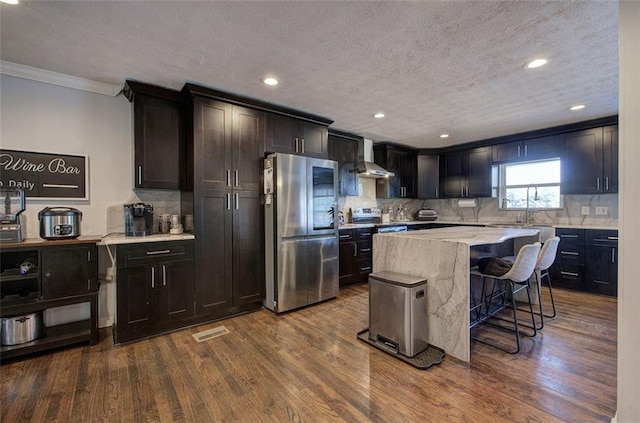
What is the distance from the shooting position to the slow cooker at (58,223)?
2.39 m

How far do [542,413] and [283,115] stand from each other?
352cm

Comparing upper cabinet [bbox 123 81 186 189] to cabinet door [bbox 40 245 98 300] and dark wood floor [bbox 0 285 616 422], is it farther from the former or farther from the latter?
dark wood floor [bbox 0 285 616 422]

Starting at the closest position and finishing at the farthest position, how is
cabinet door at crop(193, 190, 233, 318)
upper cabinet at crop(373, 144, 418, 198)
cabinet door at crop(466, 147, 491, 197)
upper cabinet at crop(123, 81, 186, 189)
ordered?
upper cabinet at crop(123, 81, 186, 189) → cabinet door at crop(193, 190, 233, 318) → cabinet door at crop(466, 147, 491, 197) → upper cabinet at crop(373, 144, 418, 198)

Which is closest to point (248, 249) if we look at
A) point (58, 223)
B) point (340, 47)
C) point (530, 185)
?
point (58, 223)

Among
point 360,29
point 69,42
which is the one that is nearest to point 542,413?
point 360,29

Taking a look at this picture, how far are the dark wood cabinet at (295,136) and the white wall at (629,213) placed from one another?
2.91 m

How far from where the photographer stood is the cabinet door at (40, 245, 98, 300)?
234cm

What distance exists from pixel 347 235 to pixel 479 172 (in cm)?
301

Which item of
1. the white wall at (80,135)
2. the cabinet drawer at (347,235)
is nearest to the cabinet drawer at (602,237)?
the cabinet drawer at (347,235)

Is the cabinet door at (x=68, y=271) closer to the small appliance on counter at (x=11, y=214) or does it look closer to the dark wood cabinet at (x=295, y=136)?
the small appliance on counter at (x=11, y=214)

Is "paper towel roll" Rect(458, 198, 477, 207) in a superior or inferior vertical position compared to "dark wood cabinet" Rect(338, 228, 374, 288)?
superior

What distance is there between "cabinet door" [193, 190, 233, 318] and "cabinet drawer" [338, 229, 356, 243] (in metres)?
1.77

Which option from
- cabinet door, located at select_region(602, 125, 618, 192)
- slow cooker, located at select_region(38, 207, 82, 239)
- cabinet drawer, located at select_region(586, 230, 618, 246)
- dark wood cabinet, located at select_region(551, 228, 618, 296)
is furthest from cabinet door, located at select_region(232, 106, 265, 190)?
cabinet door, located at select_region(602, 125, 618, 192)

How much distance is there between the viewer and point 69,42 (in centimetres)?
213
